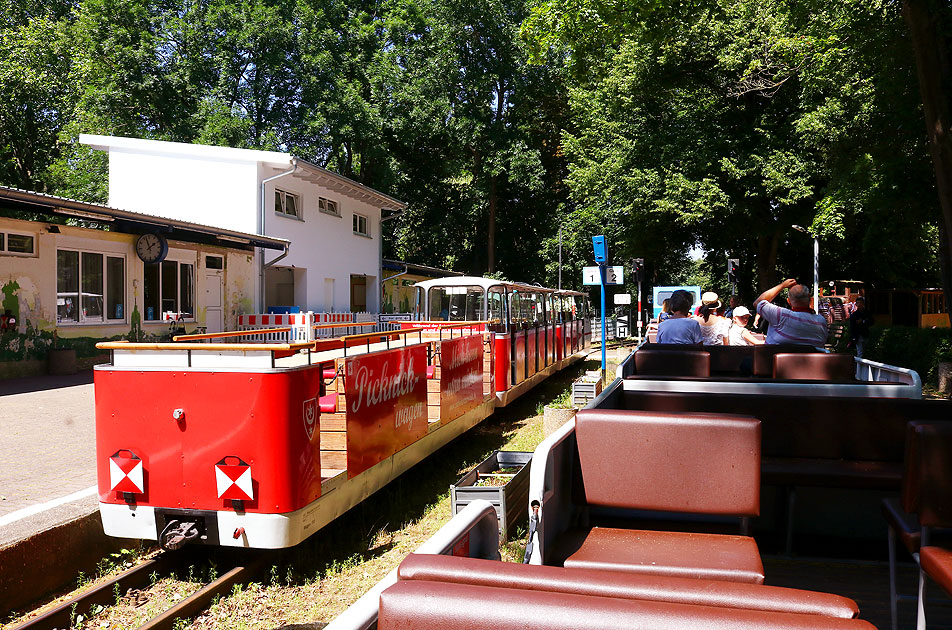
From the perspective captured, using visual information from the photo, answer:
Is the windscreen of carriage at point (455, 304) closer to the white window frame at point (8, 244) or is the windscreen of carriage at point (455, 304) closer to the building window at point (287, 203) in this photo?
the white window frame at point (8, 244)

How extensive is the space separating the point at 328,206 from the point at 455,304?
13.8 m

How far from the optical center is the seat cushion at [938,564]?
299 centimetres

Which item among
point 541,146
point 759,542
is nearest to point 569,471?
point 759,542

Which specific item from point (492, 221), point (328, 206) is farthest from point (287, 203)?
point (492, 221)

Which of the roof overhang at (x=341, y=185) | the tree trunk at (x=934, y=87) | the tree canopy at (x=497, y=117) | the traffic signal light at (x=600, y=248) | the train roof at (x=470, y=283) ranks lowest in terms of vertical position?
the train roof at (x=470, y=283)

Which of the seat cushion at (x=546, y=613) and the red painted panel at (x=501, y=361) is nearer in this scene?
the seat cushion at (x=546, y=613)

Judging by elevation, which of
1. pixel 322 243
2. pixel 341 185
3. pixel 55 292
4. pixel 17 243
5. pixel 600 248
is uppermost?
pixel 341 185

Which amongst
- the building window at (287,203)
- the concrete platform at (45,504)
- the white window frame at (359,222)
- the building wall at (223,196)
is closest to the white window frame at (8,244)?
the concrete platform at (45,504)

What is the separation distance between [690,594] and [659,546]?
1.93 m

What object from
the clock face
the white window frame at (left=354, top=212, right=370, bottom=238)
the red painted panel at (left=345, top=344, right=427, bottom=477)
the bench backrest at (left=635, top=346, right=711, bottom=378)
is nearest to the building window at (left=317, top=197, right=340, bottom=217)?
the white window frame at (left=354, top=212, right=370, bottom=238)

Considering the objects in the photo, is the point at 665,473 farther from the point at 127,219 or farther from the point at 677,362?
the point at 127,219

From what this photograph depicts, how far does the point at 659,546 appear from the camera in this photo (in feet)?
11.7

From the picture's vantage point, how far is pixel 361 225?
3039 centimetres

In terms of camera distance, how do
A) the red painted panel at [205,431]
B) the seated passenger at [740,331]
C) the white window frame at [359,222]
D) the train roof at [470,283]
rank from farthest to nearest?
the white window frame at [359,222], the train roof at [470,283], the seated passenger at [740,331], the red painted panel at [205,431]
